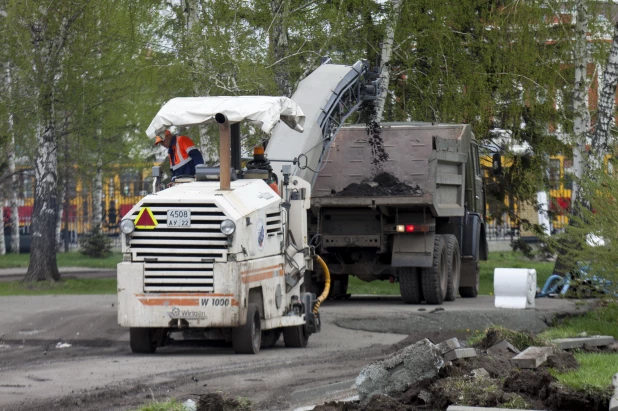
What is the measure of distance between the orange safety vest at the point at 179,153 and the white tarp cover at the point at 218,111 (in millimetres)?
488

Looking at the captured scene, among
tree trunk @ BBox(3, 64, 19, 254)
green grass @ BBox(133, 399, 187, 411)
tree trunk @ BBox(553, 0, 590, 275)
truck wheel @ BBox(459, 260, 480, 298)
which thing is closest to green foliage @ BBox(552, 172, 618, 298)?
green grass @ BBox(133, 399, 187, 411)

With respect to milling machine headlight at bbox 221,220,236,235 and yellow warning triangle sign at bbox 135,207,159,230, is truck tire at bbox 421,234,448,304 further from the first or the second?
yellow warning triangle sign at bbox 135,207,159,230

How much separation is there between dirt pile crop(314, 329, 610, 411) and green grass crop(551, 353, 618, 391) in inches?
6.7

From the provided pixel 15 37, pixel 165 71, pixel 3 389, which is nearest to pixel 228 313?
pixel 3 389

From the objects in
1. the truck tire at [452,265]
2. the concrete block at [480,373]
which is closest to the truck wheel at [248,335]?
the concrete block at [480,373]

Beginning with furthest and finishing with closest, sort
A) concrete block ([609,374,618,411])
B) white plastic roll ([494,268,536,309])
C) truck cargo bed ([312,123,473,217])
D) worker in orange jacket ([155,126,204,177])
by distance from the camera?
truck cargo bed ([312,123,473,217])
white plastic roll ([494,268,536,309])
worker in orange jacket ([155,126,204,177])
concrete block ([609,374,618,411])

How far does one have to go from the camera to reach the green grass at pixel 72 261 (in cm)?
3263

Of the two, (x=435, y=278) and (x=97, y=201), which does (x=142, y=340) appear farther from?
(x=97, y=201)

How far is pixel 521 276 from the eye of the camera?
17.0m

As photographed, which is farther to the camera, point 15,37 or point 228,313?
point 15,37

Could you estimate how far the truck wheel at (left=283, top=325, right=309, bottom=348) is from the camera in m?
13.3

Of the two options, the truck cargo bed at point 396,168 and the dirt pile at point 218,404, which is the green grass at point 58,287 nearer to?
the truck cargo bed at point 396,168

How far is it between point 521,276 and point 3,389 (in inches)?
367

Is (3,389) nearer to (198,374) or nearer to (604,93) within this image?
(198,374)
